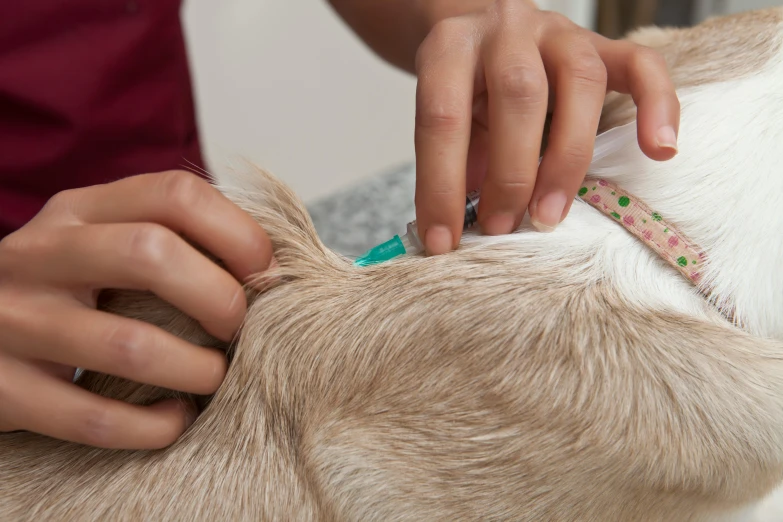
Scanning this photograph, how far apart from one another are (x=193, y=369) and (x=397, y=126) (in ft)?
5.46

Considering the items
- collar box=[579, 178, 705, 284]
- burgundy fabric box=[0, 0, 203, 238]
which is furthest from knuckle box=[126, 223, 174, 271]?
burgundy fabric box=[0, 0, 203, 238]

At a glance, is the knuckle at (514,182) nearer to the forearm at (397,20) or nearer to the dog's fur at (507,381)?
the dog's fur at (507,381)

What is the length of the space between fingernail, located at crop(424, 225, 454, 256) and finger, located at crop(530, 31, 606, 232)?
7 cm

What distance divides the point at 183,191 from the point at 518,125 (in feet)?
0.89

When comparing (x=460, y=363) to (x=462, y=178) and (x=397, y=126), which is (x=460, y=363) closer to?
(x=462, y=178)

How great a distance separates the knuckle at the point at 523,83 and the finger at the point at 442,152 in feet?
0.11

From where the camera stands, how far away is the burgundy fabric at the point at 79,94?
808 millimetres

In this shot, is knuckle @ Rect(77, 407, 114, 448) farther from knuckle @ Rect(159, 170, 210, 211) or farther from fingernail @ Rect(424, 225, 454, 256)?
fingernail @ Rect(424, 225, 454, 256)

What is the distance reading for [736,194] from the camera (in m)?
0.51

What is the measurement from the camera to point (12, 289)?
52 centimetres

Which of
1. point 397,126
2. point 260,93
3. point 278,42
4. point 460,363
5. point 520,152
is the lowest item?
point 397,126

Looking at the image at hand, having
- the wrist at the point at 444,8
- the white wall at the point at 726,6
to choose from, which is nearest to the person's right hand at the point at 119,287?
the wrist at the point at 444,8

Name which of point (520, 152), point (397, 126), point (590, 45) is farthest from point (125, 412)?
point (397, 126)

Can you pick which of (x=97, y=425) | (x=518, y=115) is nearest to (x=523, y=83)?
(x=518, y=115)
